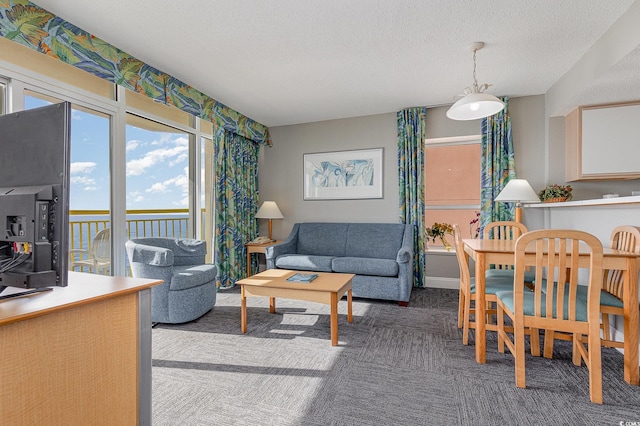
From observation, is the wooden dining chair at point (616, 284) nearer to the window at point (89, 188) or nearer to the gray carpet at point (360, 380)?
the gray carpet at point (360, 380)

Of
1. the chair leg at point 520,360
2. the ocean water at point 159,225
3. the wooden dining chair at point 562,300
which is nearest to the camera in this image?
the wooden dining chair at point 562,300

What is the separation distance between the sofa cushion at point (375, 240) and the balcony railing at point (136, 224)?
2.28 metres

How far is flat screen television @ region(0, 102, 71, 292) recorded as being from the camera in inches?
38.7

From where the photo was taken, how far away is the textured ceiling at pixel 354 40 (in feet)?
7.35

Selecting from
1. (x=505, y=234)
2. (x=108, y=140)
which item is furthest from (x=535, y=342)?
(x=108, y=140)

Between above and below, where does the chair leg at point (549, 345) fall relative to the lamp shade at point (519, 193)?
below

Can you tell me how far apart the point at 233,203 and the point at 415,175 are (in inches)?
103

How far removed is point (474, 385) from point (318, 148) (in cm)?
385

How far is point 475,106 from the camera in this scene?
2596 millimetres

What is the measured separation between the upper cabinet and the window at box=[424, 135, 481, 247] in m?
1.15

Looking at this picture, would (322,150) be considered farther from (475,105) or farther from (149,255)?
(149,255)

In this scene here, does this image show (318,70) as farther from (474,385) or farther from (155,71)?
(474,385)

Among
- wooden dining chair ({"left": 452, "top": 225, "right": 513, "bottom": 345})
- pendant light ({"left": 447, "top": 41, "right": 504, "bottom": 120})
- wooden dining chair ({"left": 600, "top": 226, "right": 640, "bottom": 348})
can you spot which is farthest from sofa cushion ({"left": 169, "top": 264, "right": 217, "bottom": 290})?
wooden dining chair ({"left": 600, "top": 226, "right": 640, "bottom": 348})

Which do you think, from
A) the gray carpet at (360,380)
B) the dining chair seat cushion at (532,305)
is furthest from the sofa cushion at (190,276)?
the dining chair seat cushion at (532,305)
